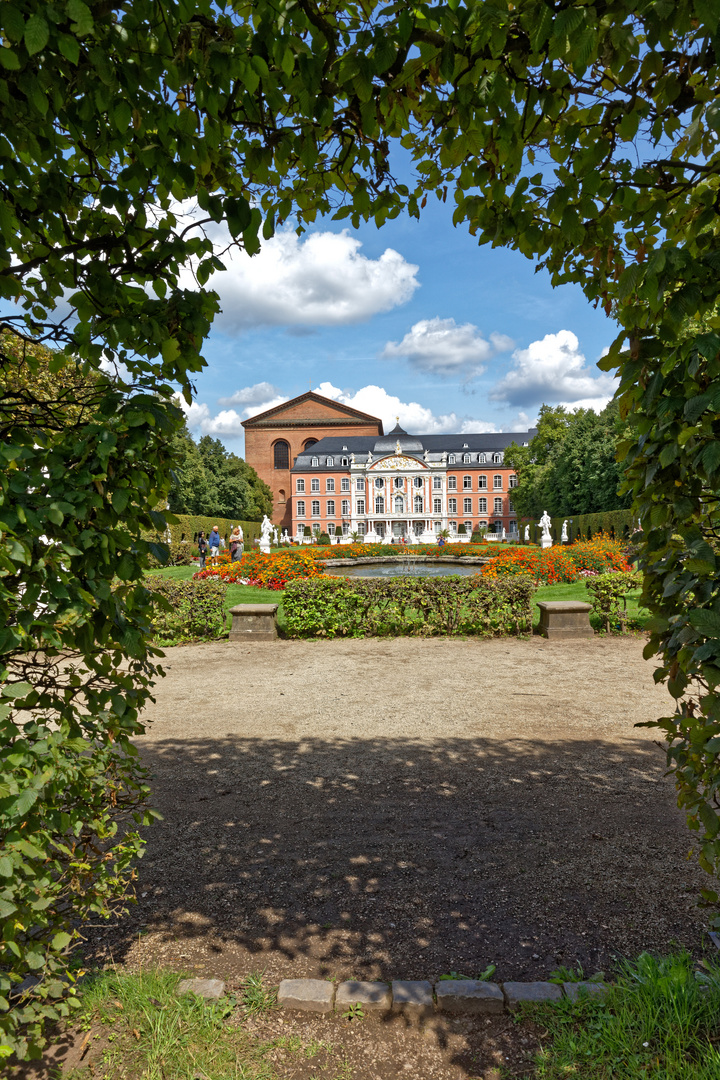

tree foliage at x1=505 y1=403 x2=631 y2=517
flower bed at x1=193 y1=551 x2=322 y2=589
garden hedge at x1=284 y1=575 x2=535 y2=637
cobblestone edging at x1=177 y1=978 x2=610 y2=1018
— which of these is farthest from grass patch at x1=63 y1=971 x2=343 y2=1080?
tree foliage at x1=505 y1=403 x2=631 y2=517

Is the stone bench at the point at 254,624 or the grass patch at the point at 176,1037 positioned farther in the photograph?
the stone bench at the point at 254,624

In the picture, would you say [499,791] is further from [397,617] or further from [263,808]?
[397,617]

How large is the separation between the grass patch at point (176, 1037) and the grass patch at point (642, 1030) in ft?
2.68

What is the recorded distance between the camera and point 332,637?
37.2ft

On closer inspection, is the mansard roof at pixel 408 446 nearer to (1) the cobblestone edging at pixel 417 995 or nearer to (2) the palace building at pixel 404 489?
(2) the palace building at pixel 404 489

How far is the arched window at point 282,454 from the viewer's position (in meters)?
94.1

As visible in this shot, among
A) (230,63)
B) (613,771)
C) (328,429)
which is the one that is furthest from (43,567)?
(328,429)

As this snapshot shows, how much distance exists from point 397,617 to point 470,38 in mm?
9561

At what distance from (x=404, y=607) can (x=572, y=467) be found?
129 feet

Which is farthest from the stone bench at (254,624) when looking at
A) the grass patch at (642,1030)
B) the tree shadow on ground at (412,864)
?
the grass patch at (642,1030)

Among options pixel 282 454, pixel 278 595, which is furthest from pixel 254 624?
pixel 282 454

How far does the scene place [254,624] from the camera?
11.3m

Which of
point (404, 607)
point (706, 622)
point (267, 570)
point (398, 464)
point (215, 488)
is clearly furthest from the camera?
point (398, 464)

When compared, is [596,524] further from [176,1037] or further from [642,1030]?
[176,1037]
